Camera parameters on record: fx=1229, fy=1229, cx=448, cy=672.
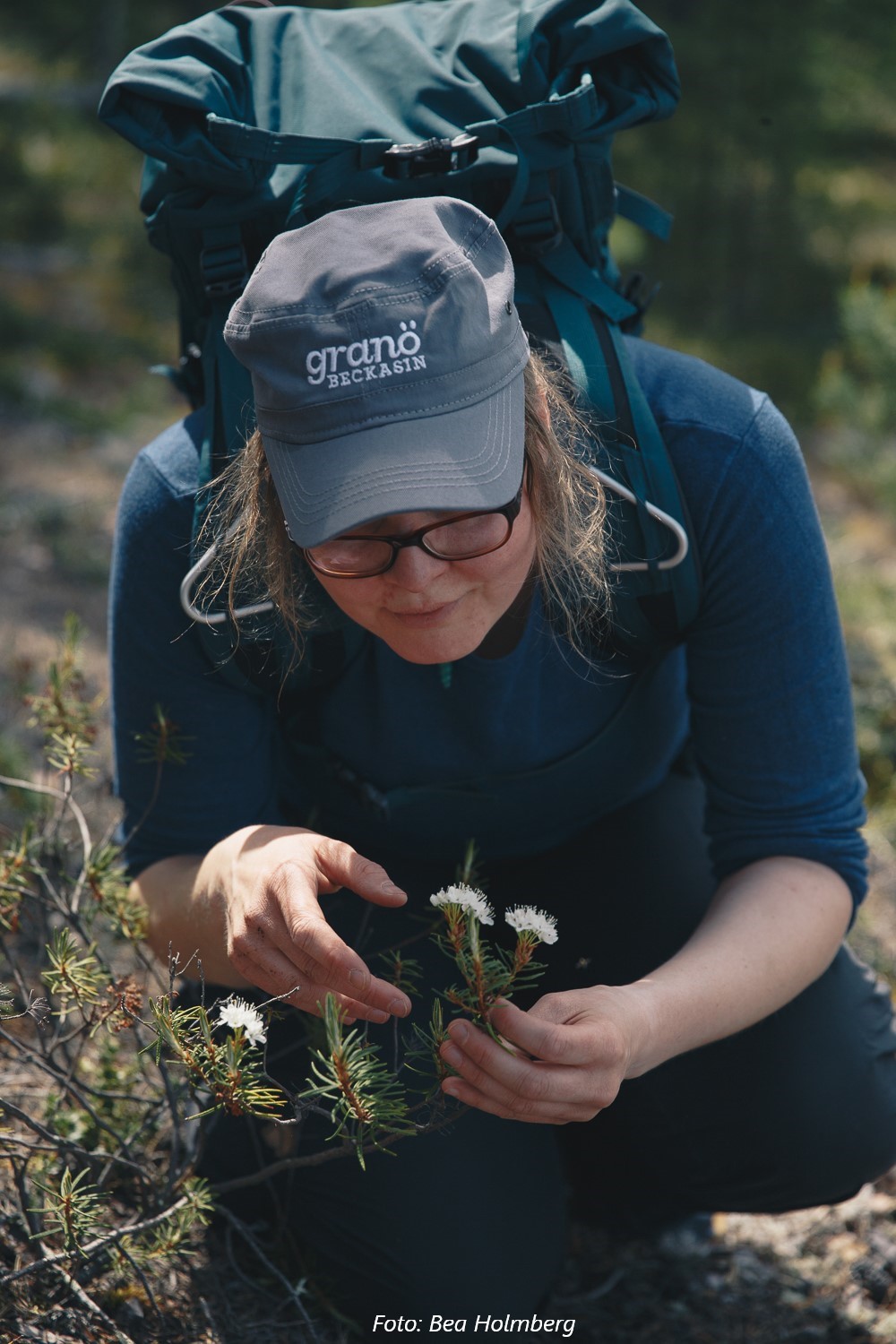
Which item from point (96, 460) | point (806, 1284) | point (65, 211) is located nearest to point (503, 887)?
point (806, 1284)

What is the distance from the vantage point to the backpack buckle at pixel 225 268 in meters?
1.77

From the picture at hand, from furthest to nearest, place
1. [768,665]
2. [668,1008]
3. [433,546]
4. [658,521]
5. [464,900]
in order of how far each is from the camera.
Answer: [768,665] < [658,521] < [668,1008] < [433,546] < [464,900]

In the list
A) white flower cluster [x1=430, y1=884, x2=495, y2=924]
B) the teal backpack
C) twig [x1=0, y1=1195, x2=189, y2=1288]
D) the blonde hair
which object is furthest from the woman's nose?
twig [x1=0, y1=1195, x2=189, y2=1288]

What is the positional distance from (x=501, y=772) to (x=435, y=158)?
3.12 ft

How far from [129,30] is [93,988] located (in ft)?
27.8

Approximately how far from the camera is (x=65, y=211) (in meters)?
7.61

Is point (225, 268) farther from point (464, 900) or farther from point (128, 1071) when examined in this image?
point (128, 1071)

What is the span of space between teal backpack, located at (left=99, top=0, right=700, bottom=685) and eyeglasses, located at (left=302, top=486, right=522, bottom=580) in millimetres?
228

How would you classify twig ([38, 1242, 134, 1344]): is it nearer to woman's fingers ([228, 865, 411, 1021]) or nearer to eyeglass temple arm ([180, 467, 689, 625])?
woman's fingers ([228, 865, 411, 1021])

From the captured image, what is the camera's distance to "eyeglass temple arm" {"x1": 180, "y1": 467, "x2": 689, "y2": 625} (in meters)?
→ 1.75

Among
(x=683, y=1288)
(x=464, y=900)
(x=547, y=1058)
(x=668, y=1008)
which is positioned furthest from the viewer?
(x=683, y=1288)

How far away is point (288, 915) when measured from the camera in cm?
150

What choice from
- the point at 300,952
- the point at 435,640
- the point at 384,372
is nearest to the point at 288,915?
the point at 300,952

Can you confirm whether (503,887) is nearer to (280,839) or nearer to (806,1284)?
(280,839)
